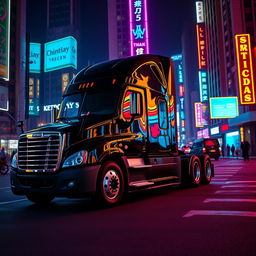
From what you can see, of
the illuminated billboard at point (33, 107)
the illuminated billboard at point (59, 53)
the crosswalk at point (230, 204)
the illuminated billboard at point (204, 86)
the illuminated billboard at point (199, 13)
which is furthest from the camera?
the illuminated billboard at point (59, 53)

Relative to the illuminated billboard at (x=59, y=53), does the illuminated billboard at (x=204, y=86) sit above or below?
below

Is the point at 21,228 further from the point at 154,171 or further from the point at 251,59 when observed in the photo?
the point at 251,59

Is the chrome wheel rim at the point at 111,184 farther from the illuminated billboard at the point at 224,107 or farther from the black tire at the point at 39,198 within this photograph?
the illuminated billboard at the point at 224,107

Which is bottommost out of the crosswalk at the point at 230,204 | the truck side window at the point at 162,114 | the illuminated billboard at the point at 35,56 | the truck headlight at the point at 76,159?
the crosswalk at the point at 230,204

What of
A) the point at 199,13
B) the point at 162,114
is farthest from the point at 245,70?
the point at 199,13

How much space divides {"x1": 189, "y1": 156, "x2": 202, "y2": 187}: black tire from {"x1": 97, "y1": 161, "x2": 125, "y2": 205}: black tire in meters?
3.75

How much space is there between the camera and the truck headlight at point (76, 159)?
6.66 m

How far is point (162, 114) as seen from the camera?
920cm

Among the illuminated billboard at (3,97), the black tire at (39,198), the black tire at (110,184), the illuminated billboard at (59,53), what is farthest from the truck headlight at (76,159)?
the illuminated billboard at (59,53)

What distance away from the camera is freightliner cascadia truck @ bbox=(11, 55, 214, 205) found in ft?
22.2

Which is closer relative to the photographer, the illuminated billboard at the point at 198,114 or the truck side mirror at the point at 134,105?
the truck side mirror at the point at 134,105

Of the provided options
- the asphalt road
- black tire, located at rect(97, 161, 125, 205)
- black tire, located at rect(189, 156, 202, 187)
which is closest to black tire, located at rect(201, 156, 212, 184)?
black tire, located at rect(189, 156, 202, 187)

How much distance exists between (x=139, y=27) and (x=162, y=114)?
86401mm

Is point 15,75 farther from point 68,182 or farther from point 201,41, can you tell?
point 68,182
